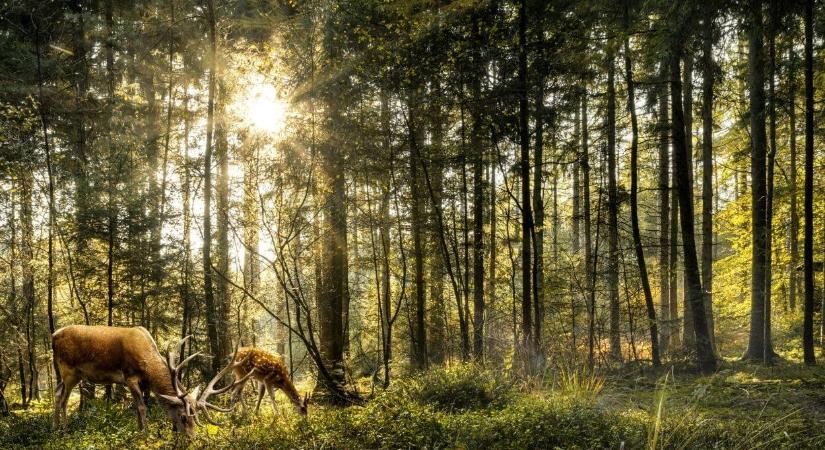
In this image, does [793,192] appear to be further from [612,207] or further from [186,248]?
[186,248]

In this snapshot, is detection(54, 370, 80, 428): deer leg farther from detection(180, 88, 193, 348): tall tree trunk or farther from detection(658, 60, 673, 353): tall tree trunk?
detection(658, 60, 673, 353): tall tree trunk

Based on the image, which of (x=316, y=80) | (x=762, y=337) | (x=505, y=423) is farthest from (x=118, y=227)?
Answer: (x=762, y=337)

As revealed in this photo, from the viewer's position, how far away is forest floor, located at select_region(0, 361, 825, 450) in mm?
5031

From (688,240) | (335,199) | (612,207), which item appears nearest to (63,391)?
(335,199)

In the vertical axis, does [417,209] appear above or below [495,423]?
above

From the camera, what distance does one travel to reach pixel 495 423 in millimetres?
5469

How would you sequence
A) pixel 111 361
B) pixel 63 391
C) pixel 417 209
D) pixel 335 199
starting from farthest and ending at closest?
pixel 417 209, pixel 335 199, pixel 63 391, pixel 111 361

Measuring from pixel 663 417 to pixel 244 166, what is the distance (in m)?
7.81

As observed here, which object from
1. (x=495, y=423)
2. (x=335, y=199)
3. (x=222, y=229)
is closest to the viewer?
(x=495, y=423)

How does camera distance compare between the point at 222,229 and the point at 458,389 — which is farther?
the point at 222,229

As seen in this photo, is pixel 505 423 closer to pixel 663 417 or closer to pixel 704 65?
pixel 663 417

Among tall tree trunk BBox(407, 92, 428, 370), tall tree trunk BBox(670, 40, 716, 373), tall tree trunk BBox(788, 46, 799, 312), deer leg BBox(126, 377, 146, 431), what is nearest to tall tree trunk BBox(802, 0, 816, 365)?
tall tree trunk BBox(788, 46, 799, 312)

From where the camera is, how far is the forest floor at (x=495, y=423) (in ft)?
16.5

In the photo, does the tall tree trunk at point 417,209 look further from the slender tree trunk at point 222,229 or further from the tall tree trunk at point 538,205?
the slender tree trunk at point 222,229
